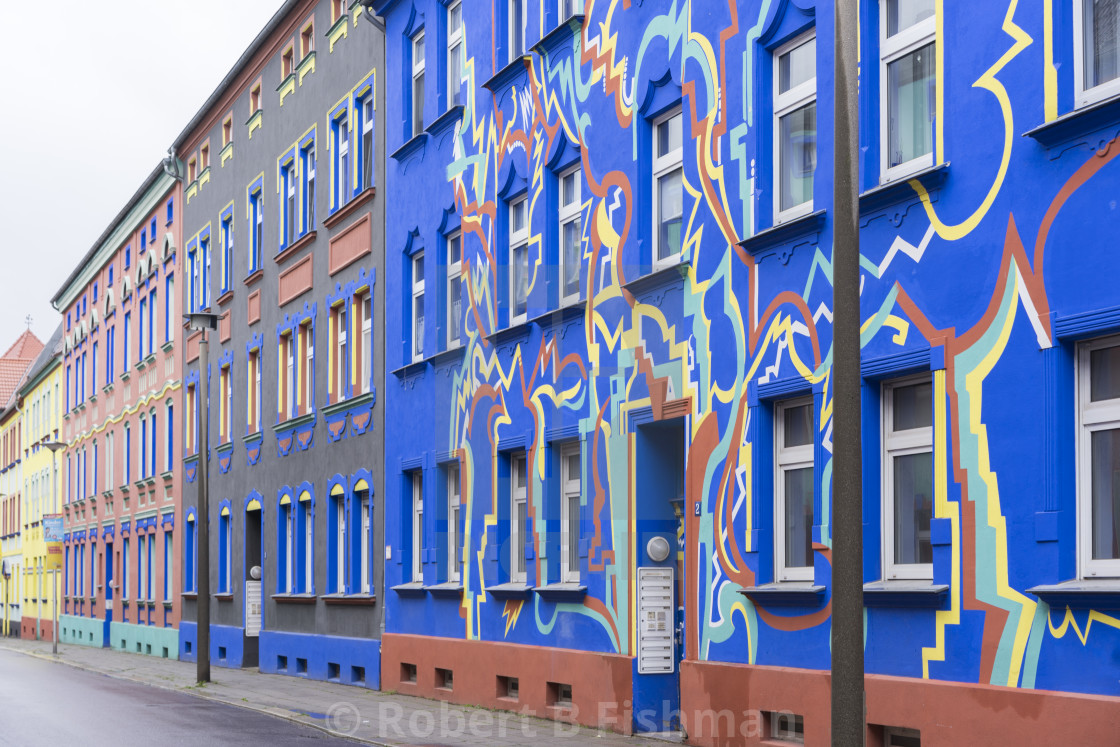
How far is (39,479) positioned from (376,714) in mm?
52509

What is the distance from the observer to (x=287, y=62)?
31016 millimetres

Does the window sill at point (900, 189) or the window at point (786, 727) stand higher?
the window sill at point (900, 189)

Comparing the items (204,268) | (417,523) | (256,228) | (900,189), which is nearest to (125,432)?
(204,268)

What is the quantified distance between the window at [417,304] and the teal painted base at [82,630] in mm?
30551

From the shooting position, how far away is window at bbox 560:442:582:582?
17.6 m

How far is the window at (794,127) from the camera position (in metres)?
13.2

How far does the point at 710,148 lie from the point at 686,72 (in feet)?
3.34

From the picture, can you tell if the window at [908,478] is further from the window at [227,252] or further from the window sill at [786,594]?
the window at [227,252]

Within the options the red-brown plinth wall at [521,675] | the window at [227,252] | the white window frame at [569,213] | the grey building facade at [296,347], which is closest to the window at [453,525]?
the red-brown plinth wall at [521,675]

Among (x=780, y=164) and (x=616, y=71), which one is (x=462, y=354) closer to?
(x=616, y=71)

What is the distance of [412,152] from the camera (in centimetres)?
2303

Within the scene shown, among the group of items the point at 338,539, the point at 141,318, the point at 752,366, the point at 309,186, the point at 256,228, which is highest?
the point at 309,186

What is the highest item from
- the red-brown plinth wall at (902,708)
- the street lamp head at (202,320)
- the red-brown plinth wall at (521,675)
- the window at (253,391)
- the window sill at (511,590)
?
the street lamp head at (202,320)

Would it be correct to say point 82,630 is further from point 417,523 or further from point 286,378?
point 417,523
